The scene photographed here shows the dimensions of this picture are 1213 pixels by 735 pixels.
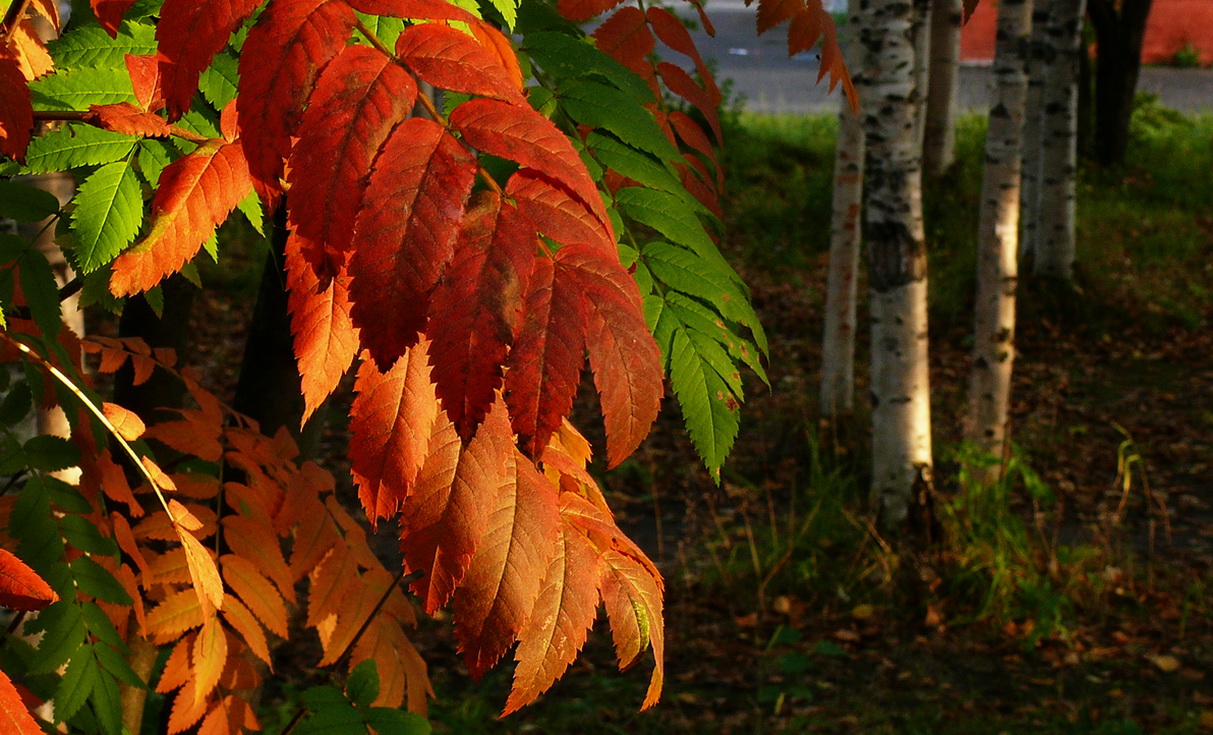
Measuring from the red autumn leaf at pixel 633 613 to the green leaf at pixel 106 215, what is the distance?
1.66 feet

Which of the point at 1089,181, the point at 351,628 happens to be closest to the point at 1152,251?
the point at 1089,181

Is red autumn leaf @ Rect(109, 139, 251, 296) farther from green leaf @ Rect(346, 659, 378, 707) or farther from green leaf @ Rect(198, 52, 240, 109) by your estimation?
green leaf @ Rect(346, 659, 378, 707)

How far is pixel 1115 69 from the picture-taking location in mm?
12555

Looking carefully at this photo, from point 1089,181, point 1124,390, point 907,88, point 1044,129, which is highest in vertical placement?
point 907,88

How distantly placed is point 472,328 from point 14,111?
44 centimetres

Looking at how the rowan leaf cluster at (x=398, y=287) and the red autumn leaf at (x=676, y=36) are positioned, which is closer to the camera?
the rowan leaf cluster at (x=398, y=287)

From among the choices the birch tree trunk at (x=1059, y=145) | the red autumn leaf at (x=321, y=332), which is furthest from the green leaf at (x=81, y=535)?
the birch tree trunk at (x=1059, y=145)

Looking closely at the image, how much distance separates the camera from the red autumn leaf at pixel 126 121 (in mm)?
856

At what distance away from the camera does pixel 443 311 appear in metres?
0.61

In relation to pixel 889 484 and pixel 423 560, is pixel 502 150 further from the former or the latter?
pixel 889 484

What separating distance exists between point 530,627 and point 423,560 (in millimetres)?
145

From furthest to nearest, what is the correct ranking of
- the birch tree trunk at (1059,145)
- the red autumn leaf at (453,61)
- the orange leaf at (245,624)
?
the birch tree trunk at (1059,145) < the orange leaf at (245,624) < the red autumn leaf at (453,61)

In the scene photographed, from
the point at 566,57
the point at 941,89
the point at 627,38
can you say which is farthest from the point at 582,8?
the point at 941,89

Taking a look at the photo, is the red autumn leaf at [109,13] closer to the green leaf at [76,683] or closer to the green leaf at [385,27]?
the green leaf at [385,27]
